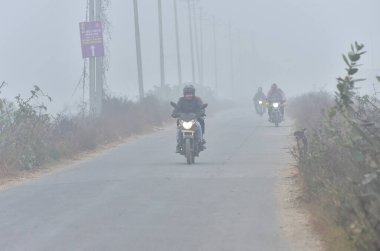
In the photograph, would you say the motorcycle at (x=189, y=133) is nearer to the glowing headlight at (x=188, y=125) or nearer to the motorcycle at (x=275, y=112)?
the glowing headlight at (x=188, y=125)

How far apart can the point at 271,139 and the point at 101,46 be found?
254 inches

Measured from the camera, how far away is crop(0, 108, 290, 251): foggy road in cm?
964

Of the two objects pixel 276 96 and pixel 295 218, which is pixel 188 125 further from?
pixel 276 96

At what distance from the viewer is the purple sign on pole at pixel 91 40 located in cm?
2858

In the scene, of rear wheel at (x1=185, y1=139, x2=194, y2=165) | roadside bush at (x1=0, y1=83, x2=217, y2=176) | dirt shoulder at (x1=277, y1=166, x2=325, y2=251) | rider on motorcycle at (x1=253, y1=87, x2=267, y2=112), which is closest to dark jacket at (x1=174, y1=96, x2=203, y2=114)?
rear wheel at (x1=185, y1=139, x2=194, y2=165)

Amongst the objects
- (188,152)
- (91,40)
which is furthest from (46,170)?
(91,40)

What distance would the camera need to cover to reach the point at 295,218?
36.6 ft

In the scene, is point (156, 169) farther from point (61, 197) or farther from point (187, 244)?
point (187, 244)

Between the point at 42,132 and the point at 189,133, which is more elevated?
the point at 42,132

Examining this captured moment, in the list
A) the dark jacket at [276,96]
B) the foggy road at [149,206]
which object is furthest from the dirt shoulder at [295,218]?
the dark jacket at [276,96]

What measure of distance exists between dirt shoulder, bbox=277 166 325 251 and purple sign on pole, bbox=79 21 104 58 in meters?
14.5

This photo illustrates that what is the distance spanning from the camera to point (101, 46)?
1133 inches

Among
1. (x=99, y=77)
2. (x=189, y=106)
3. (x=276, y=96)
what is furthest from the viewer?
(x=276, y=96)

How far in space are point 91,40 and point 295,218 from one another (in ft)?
→ 61.4
